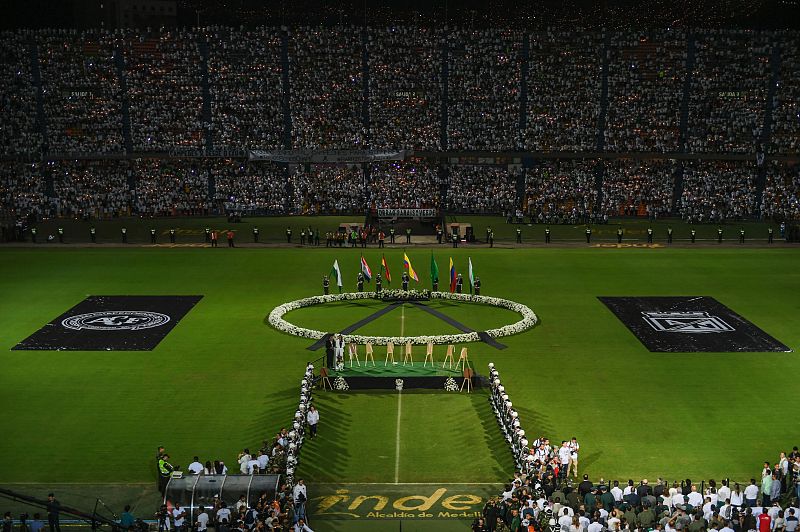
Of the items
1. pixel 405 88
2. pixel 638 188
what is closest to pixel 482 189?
pixel 405 88

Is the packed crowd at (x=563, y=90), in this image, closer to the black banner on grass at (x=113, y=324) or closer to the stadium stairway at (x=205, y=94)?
the stadium stairway at (x=205, y=94)

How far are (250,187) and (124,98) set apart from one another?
48.9 ft

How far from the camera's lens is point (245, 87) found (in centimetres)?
7912

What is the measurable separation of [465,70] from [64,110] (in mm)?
37360

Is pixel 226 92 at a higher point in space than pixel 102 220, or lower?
higher

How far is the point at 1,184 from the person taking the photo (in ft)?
248

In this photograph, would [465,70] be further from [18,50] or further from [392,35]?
[18,50]

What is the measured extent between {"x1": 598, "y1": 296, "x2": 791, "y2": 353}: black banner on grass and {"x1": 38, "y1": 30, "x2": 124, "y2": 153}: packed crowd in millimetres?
53096

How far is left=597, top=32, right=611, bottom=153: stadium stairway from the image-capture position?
76.4 meters

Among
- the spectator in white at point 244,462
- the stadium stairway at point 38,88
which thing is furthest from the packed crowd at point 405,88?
the spectator in white at point 244,462

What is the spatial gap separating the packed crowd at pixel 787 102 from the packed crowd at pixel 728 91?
120 cm

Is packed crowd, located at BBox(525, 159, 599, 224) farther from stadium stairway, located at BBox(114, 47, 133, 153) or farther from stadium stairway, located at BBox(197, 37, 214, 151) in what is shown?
stadium stairway, located at BBox(114, 47, 133, 153)

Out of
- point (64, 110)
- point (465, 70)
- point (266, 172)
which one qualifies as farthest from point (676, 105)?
point (64, 110)

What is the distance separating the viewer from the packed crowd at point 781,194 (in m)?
71.7
